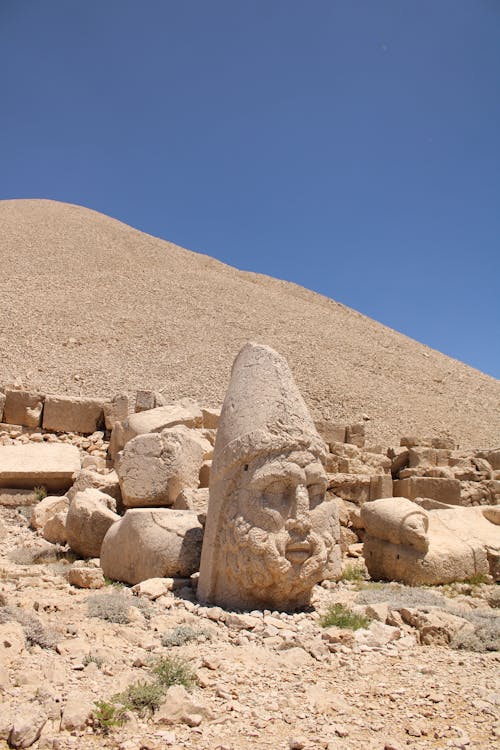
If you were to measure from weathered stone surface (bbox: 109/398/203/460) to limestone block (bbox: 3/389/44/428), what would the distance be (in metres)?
2.15

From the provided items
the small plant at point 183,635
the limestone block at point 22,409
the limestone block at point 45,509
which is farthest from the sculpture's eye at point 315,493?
the limestone block at point 22,409

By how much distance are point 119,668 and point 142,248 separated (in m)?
40.6

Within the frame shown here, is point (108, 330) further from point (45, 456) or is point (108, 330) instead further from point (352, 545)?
point (352, 545)

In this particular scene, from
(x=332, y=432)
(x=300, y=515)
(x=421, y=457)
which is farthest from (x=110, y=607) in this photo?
(x=332, y=432)

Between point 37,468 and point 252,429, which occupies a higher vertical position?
point 252,429

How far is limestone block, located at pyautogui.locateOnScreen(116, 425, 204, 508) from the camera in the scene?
6.70m

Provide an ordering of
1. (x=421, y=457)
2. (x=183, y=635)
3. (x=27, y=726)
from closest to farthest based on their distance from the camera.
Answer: (x=27, y=726) → (x=183, y=635) → (x=421, y=457)

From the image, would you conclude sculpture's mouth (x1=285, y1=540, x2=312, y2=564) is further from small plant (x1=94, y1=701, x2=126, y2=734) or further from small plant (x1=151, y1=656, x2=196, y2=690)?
small plant (x1=94, y1=701, x2=126, y2=734)

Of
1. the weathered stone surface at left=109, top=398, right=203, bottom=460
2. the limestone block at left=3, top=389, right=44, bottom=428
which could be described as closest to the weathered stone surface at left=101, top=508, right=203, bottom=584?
the weathered stone surface at left=109, top=398, right=203, bottom=460

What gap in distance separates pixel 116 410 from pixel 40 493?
2.83 meters

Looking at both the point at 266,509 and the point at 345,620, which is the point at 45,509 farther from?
the point at 345,620

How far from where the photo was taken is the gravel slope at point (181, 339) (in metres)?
23.0

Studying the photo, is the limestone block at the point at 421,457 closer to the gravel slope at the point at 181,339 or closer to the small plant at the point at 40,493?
the small plant at the point at 40,493

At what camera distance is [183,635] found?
3.98 meters
